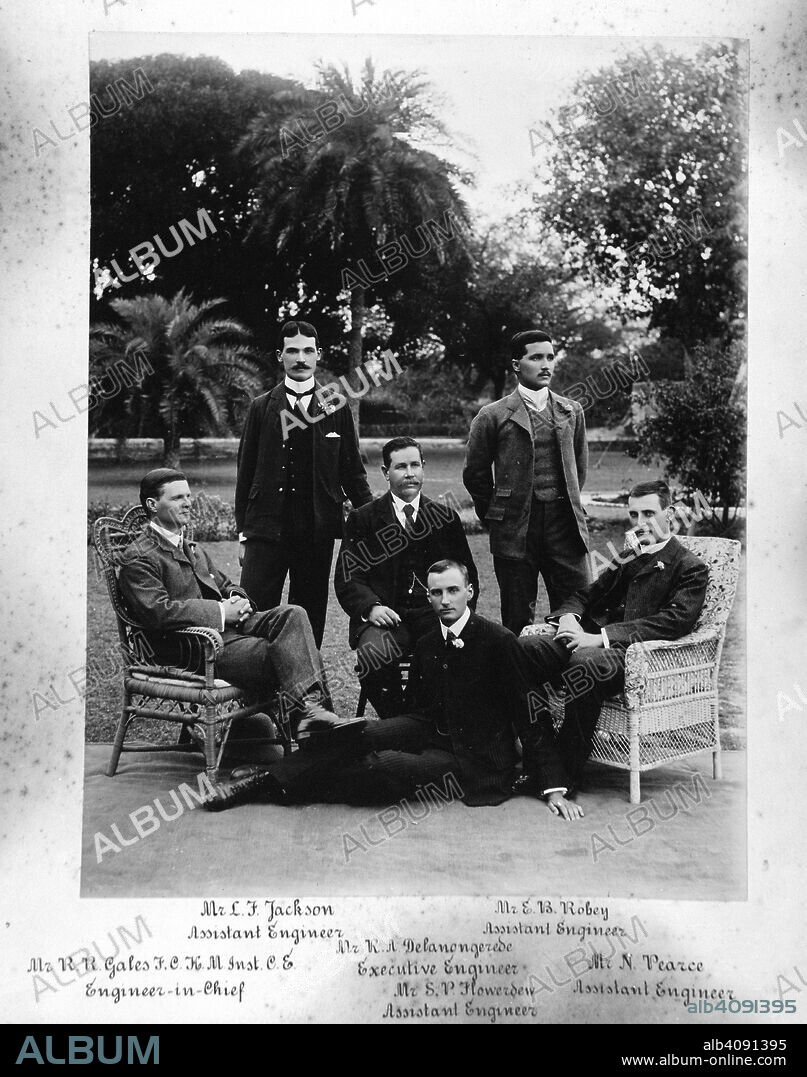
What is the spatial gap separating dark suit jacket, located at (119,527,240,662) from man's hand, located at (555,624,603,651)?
152cm

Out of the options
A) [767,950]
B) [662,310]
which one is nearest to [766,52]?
[662,310]

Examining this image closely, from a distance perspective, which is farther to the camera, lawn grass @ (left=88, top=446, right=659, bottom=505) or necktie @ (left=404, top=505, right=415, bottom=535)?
necktie @ (left=404, top=505, right=415, bottom=535)

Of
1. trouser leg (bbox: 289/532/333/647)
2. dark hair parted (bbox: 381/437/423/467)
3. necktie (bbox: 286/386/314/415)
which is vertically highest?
necktie (bbox: 286/386/314/415)

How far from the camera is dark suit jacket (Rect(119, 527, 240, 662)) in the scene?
12.6ft

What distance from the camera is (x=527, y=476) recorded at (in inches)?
155

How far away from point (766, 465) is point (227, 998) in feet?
10.2

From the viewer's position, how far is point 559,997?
3395mm

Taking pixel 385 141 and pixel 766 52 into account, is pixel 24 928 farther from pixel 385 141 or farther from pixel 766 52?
pixel 766 52

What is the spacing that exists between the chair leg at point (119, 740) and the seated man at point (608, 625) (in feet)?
5.76

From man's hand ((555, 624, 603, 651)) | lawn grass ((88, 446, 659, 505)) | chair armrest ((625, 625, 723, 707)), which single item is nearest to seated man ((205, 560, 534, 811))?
man's hand ((555, 624, 603, 651))

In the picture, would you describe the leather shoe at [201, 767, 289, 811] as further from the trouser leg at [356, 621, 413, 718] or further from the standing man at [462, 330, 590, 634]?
the standing man at [462, 330, 590, 634]

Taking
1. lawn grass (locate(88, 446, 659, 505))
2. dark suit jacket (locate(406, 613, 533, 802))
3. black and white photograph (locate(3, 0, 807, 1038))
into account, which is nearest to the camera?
black and white photograph (locate(3, 0, 807, 1038))

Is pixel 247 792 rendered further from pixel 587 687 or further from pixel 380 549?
pixel 587 687

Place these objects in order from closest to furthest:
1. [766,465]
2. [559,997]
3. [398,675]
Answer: [559,997] → [766,465] → [398,675]
